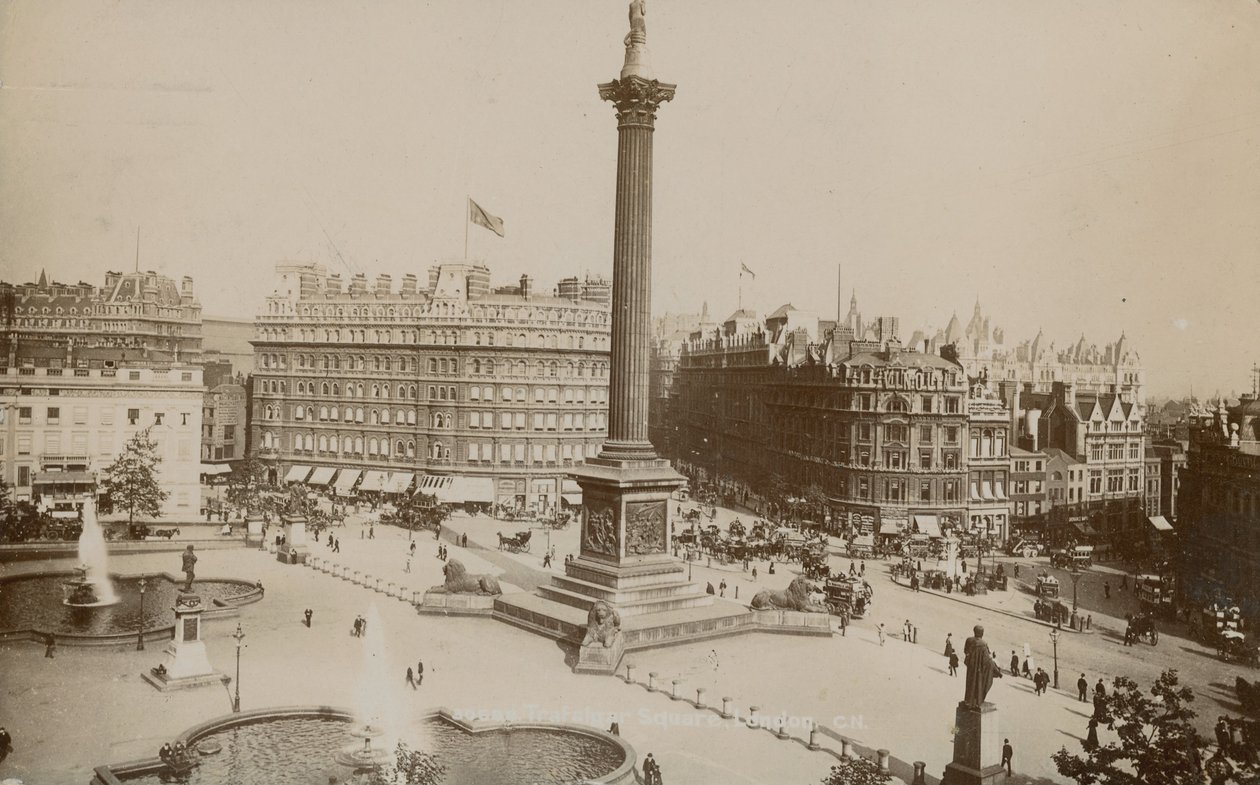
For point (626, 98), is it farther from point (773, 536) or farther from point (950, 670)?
point (773, 536)

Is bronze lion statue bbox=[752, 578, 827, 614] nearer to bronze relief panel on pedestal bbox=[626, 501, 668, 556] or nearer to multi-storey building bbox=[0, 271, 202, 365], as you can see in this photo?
bronze relief panel on pedestal bbox=[626, 501, 668, 556]

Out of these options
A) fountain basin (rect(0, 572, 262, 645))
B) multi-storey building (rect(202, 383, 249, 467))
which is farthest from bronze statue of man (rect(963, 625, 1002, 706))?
multi-storey building (rect(202, 383, 249, 467))

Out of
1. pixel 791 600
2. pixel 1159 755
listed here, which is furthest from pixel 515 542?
pixel 1159 755

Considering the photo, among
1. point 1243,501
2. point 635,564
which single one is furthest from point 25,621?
point 1243,501

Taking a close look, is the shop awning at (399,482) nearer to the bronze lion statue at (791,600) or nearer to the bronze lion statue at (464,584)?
the bronze lion statue at (464,584)

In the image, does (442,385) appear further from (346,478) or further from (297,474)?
(297,474)

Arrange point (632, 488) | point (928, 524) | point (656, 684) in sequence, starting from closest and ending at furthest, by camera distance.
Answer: point (656, 684) < point (632, 488) < point (928, 524)
